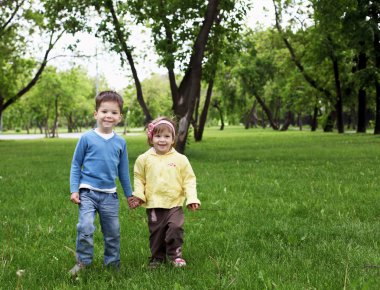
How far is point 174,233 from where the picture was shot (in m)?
4.88

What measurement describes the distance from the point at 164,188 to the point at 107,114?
98cm

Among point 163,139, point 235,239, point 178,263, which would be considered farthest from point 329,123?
point 178,263

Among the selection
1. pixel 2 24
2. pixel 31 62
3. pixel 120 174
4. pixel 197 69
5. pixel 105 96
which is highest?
pixel 2 24

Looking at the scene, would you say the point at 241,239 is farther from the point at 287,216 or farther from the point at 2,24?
the point at 2,24

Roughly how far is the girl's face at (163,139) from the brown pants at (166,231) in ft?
2.15

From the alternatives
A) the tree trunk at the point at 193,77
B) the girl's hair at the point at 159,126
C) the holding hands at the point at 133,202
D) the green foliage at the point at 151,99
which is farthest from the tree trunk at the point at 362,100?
Answer: the green foliage at the point at 151,99

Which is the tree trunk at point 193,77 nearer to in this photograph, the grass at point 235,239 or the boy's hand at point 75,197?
the grass at point 235,239

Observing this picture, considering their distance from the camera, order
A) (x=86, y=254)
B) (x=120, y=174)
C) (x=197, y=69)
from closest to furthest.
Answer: (x=86, y=254), (x=120, y=174), (x=197, y=69)

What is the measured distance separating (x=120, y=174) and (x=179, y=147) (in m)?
12.2

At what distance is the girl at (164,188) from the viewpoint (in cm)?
491

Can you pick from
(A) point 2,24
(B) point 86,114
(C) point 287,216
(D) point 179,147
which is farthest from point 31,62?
(B) point 86,114

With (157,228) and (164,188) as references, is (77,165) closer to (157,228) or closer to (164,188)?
(164,188)

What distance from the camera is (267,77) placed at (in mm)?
63688

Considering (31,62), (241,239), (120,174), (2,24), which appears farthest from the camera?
(31,62)
